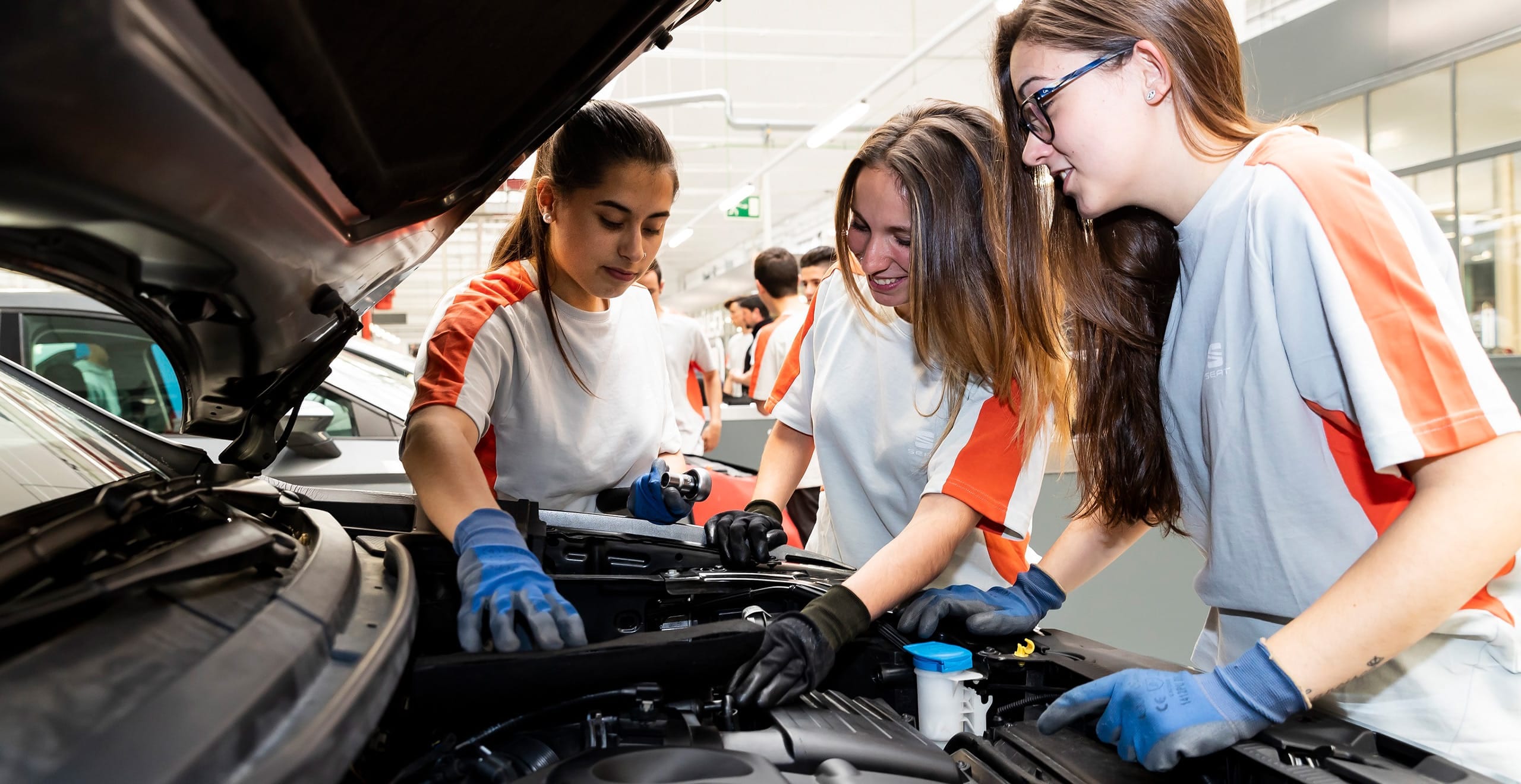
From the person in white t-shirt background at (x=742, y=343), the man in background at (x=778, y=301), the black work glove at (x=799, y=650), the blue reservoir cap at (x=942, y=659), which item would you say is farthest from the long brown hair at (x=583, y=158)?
the person in white t-shirt background at (x=742, y=343)

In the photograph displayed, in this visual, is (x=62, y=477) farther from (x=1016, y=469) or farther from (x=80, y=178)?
(x=1016, y=469)

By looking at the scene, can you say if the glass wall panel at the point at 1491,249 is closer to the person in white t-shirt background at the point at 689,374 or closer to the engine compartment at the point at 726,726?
the person in white t-shirt background at the point at 689,374

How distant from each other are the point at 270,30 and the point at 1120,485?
4.07 ft

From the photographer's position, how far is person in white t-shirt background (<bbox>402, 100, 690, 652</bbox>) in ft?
4.70

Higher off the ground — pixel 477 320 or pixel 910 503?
pixel 477 320

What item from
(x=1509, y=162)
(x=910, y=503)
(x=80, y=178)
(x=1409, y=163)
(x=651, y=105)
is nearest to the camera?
(x=80, y=178)

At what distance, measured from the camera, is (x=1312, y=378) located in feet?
3.34

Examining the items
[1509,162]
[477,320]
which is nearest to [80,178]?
[477,320]

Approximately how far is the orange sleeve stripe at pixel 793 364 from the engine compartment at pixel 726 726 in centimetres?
89

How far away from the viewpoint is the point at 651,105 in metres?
7.75

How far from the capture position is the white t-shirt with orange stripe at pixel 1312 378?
2.89ft

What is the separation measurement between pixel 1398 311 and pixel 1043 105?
49 cm

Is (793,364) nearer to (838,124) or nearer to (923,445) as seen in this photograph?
(923,445)

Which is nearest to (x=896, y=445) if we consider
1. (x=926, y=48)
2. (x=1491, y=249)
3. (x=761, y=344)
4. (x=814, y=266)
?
(x=814, y=266)
